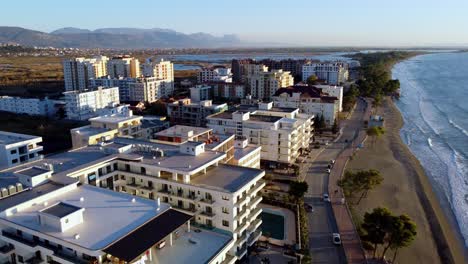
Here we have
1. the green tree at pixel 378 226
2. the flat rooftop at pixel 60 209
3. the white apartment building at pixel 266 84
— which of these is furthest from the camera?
the white apartment building at pixel 266 84

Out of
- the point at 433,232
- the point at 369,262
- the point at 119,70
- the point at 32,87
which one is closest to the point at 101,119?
the point at 369,262

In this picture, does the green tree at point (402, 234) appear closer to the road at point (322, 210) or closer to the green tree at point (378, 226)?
the green tree at point (378, 226)


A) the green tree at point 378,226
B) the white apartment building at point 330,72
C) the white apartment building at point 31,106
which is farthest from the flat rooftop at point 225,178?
the white apartment building at point 330,72

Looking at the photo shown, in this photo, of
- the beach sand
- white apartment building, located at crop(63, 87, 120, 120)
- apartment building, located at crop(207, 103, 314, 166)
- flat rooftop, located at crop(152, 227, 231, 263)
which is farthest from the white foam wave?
white apartment building, located at crop(63, 87, 120, 120)

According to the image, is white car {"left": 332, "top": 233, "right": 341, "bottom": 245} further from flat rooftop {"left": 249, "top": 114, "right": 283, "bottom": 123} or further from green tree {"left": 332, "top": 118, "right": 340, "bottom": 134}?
green tree {"left": 332, "top": 118, "right": 340, "bottom": 134}

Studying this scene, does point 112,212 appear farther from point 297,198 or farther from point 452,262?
point 452,262
